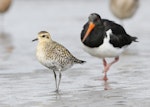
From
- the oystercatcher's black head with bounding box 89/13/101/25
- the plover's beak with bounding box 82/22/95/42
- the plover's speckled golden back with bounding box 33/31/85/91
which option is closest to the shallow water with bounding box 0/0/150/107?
the plover's speckled golden back with bounding box 33/31/85/91

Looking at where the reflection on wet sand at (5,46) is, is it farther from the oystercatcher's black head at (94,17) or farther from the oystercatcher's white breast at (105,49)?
the oystercatcher's black head at (94,17)

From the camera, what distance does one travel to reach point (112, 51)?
9.67 meters

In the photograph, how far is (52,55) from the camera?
27.9ft

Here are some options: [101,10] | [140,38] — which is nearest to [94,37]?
[140,38]

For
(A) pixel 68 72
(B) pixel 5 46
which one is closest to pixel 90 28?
(A) pixel 68 72

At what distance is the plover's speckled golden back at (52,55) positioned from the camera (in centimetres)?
845

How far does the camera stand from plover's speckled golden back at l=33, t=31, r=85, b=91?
845cm

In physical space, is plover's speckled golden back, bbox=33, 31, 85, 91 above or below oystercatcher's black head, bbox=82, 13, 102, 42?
below

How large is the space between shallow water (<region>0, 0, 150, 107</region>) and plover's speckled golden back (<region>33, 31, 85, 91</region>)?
380mm

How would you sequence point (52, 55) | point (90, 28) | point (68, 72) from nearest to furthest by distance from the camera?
point (52, 55), point (90, 28), point (68, 72)

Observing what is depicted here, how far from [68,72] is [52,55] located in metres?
1.69

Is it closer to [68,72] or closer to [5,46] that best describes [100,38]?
[68,72]

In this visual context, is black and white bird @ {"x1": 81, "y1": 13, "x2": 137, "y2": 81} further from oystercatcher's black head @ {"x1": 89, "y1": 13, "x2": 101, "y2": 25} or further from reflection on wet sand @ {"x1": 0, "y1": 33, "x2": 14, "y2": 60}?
reflection on wet sand @ {"x1": 0, "y1": 33, "x2": 14, "y2": 60}

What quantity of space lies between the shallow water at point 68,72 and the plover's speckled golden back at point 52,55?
380 millimetres
